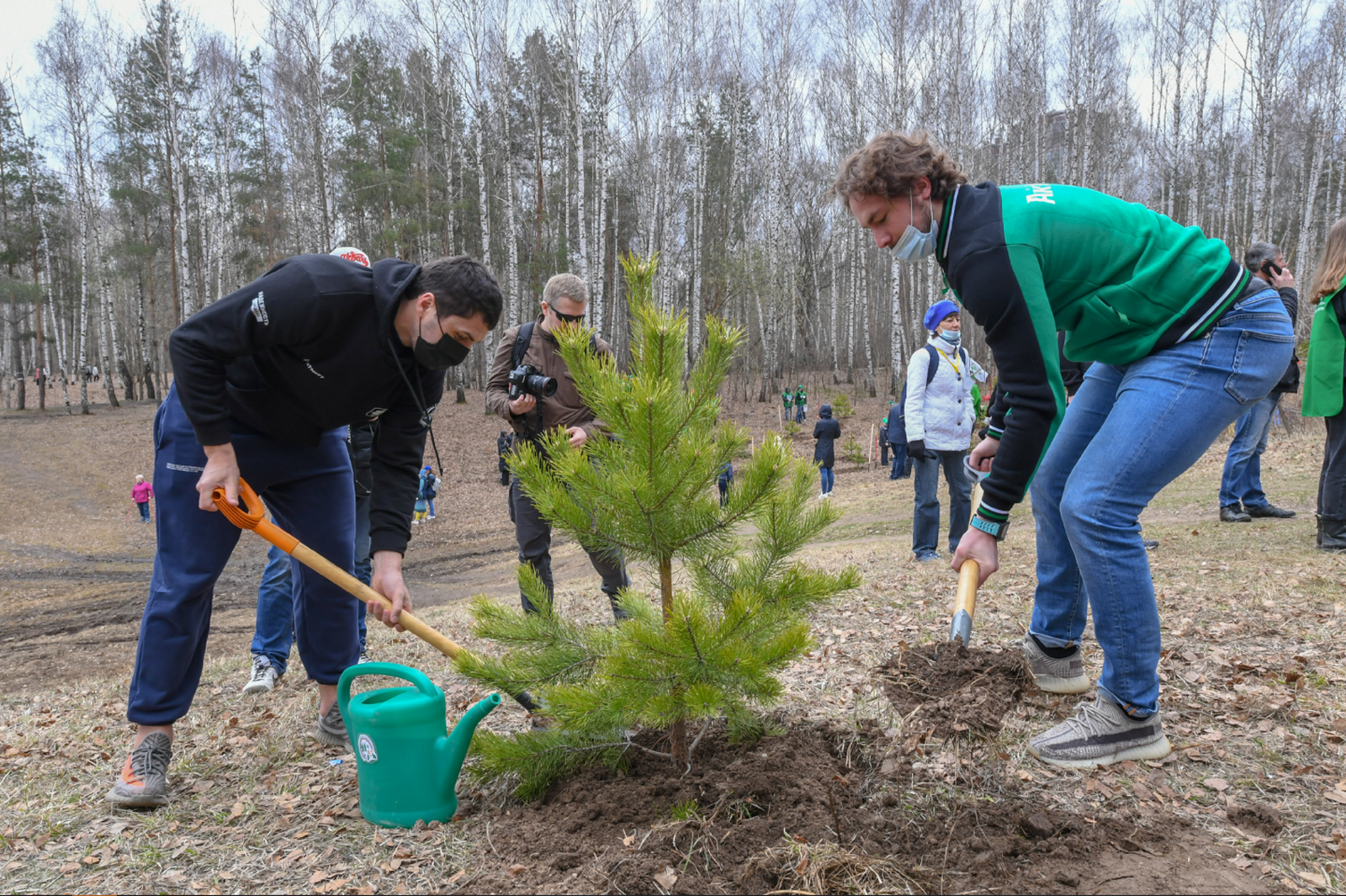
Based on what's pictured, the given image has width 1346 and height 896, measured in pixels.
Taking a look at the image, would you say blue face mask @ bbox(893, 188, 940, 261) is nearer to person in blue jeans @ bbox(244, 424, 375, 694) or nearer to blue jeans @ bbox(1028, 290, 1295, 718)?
blue jeans @ bbox(1028, 290, 1295, 718)

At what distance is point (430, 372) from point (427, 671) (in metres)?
1.99

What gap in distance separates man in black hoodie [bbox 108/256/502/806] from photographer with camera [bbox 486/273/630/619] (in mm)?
1120

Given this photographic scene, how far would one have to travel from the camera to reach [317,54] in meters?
17.8

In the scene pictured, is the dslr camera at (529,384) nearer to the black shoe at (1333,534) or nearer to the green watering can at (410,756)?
the green watering can at (410,756)

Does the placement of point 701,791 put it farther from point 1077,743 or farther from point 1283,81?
point 1283,81

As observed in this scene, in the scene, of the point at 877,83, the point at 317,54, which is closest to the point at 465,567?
the point at 317,54

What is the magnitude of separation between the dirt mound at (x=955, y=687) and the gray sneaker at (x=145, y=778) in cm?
240

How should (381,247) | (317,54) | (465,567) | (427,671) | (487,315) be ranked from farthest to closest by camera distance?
(381,247), (317,54), (465,567), (427,671), (487,315)

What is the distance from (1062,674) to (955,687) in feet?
2.98

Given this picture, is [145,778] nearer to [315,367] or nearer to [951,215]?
[315,367]

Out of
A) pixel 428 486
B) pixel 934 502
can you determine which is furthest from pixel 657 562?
pixel 428 486

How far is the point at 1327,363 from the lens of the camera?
4.95m

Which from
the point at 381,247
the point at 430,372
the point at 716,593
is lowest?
the point at 716,593

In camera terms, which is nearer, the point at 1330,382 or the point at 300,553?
the point at 300,553
